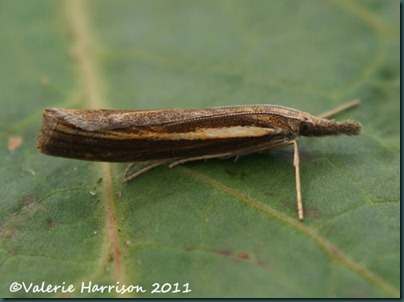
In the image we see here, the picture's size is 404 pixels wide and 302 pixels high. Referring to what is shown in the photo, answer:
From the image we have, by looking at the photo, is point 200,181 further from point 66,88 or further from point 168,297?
point 66,88

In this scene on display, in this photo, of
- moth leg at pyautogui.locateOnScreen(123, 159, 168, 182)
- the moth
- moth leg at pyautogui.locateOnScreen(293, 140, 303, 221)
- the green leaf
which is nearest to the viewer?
the green leaf

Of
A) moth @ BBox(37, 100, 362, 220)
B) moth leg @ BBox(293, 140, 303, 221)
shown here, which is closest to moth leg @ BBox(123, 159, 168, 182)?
moth @ BBox(37, 100, 362, 220)

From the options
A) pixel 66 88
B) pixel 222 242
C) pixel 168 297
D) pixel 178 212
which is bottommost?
pixel 168 297

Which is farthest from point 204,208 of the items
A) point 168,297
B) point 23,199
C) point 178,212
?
point 23,199

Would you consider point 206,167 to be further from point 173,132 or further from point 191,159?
point 173,132

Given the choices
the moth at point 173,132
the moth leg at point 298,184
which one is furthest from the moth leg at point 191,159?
the moth leg at point 298,184

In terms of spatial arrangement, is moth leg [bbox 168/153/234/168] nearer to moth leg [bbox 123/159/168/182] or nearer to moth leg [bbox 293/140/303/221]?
moth leg [bbox 123/159/168/182]
